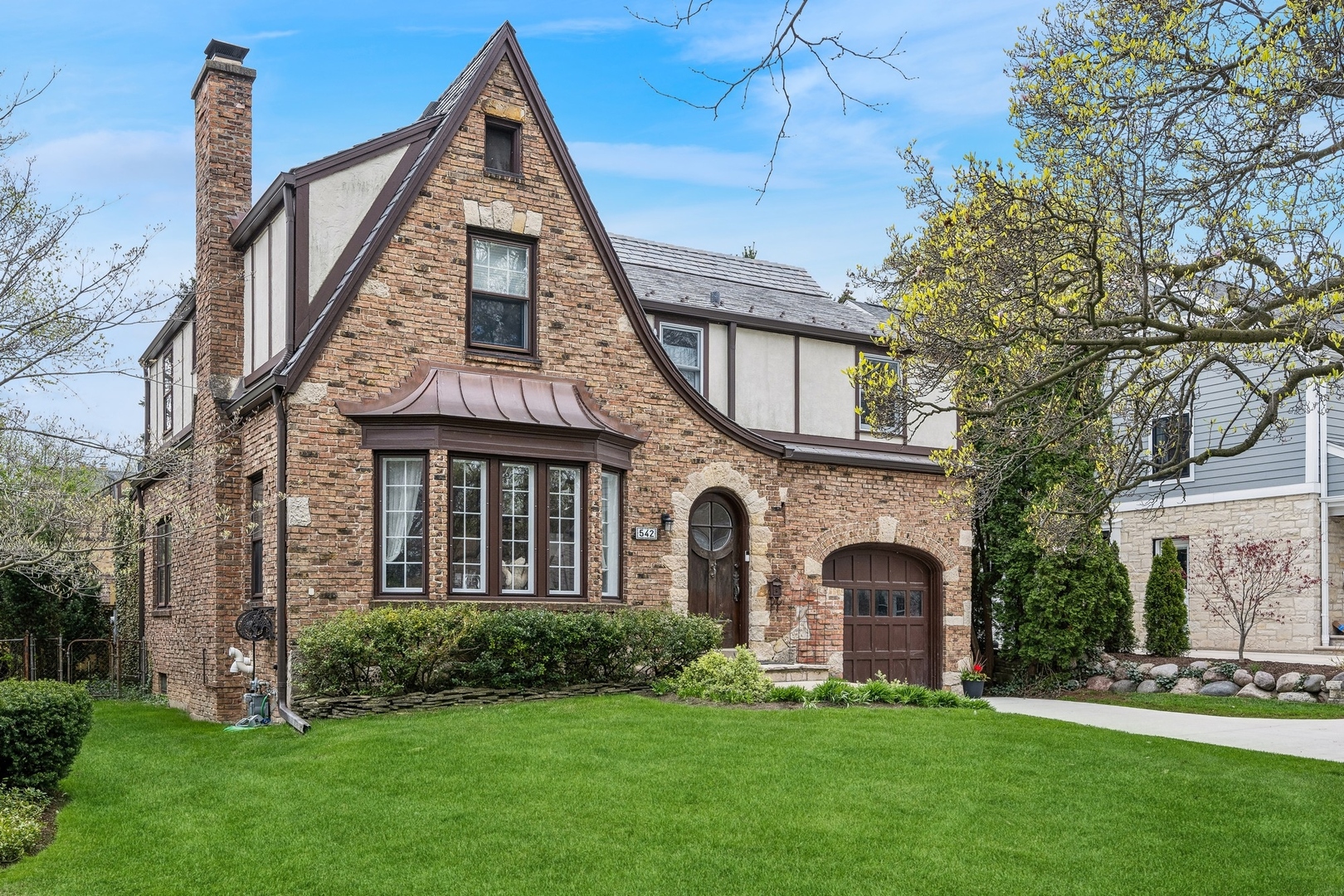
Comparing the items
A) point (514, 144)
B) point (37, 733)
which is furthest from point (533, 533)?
point (37, 733)

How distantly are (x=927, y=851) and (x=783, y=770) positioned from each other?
203 cm

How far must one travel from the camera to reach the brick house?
44.0 feet

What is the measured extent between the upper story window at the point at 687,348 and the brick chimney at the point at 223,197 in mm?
6008

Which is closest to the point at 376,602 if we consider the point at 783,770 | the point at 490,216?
the point at 490,216

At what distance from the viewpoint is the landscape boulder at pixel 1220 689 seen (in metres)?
17.1

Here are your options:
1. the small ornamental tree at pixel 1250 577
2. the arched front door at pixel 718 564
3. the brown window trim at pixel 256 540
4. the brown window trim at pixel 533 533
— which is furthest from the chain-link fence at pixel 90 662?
the small ornamental tree at pixel 1250 577

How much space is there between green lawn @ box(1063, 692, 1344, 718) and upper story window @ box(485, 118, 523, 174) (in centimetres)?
1124

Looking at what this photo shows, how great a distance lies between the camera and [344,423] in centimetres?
1341

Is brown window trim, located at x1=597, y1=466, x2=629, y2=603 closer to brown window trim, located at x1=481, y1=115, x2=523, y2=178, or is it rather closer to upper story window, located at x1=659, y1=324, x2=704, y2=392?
upper story window, located at x1=659, y1=324, x2=704, y2=392

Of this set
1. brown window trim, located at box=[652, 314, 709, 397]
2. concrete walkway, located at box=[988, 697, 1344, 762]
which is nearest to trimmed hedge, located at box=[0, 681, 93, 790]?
concrete walkway, located at box=[988, 697, 1344, 762]

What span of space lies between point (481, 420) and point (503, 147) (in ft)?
12.6

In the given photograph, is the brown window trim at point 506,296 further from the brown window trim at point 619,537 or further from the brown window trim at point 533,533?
the brown window trim at point 619,537

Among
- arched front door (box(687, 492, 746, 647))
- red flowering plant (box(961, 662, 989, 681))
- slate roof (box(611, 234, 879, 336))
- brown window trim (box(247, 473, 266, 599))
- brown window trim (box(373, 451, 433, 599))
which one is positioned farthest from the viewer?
red flowering plant (box(961, 662, 989, 681))

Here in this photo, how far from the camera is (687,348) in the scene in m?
17.6
